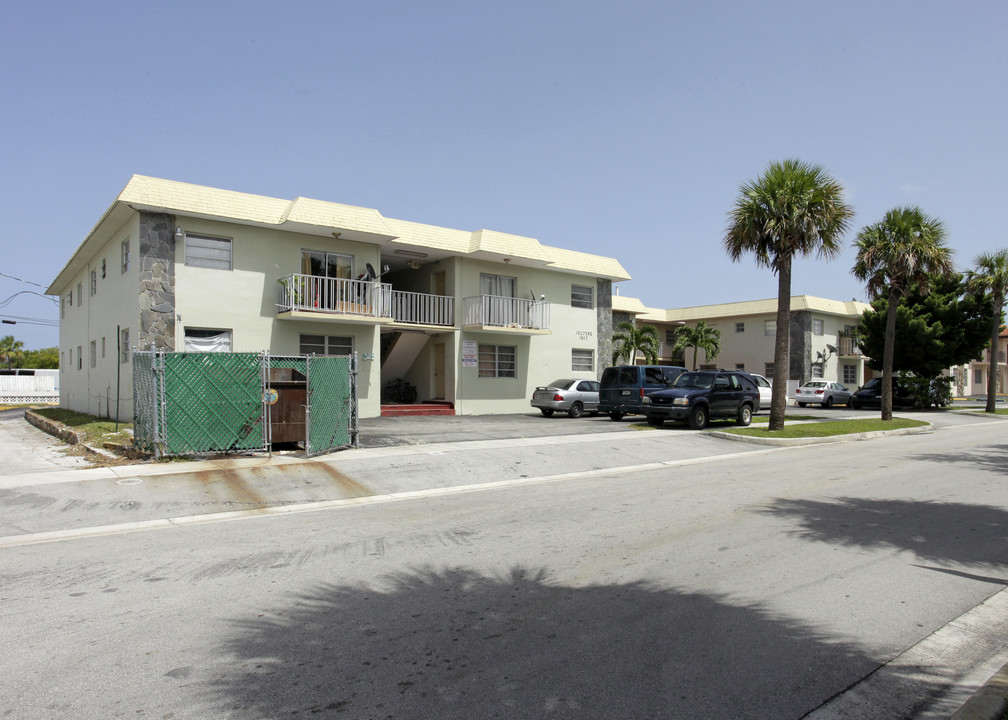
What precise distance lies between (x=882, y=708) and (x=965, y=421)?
29.0 metres

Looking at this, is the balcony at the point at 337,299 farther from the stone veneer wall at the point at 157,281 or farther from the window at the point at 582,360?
the window at the point at 582,360

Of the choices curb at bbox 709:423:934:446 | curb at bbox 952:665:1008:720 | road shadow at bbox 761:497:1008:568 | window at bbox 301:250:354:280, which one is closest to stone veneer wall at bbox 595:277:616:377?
curb at bbox 709:423:934:446

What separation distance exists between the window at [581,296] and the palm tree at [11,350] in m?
73.2

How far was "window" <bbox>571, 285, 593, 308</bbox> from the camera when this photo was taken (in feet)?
97.4

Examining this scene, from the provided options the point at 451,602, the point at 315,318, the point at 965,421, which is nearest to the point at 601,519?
the point at 451,602

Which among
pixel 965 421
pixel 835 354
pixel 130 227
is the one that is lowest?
pixel 965 421

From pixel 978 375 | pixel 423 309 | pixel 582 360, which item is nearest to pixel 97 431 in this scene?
pixel 423 309

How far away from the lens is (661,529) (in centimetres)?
774

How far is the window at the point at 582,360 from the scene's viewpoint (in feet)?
98.0

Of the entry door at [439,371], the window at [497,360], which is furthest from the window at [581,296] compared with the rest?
the entry door at [439,371]

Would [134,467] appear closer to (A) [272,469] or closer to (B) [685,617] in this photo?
(A) [272,469]

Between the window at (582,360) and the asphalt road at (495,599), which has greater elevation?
the window at (582,360)

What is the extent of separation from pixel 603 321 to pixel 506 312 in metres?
6.22

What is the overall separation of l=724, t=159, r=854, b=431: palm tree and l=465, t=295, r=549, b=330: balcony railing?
30.2ft
